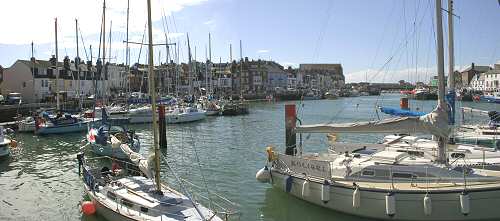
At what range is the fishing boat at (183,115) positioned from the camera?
207 ft

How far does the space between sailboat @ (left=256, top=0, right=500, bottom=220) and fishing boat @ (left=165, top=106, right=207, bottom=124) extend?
44279 mm

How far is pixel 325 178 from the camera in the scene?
17906 mm

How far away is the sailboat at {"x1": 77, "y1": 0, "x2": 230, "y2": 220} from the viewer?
14297 mm

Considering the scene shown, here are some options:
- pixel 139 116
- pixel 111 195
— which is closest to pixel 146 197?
pixel 111 195

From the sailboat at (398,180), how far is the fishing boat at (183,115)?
44279 millimetres

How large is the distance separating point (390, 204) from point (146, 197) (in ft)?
28.4

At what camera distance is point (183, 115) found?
64.6 m

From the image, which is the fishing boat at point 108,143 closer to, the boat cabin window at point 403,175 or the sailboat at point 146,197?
the sailboat at point 146,197

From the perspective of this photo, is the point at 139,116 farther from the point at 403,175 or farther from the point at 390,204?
the point at 390,204

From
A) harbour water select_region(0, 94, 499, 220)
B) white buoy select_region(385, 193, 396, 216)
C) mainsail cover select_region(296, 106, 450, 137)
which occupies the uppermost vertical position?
mainsail cover select_region(296, 106, 450, 137)

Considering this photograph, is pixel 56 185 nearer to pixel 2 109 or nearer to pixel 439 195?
pixel 439 195

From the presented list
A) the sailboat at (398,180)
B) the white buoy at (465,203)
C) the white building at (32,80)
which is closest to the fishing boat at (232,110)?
the white building at (32,80)

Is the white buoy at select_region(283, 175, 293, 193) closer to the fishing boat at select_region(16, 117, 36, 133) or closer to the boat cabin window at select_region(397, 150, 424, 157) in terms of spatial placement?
the boat cabin window at select_region(397, 150, 424, 157)

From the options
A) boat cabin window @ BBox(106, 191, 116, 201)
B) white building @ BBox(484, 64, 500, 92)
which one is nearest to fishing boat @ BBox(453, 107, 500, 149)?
boat cabin window @ BBox(106, 191, 116, 201)
